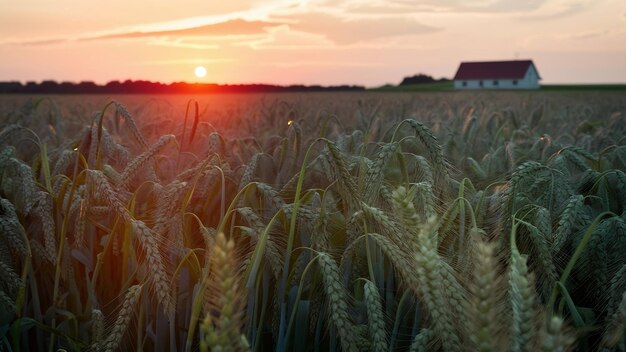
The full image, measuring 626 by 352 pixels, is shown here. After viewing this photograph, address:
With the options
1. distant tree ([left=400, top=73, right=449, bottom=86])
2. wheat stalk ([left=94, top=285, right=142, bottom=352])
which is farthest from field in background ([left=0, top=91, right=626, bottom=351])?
distant tree ([left=400, top=73, right=449, bottom=86])

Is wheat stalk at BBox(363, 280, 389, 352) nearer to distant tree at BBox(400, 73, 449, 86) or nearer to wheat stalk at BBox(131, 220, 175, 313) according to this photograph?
wheat stalk at BBox(131, 220, 175, 313)

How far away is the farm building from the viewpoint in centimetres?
7319

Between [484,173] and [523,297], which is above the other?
[523,297]

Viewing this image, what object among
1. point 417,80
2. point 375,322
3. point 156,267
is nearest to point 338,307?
point 375,322

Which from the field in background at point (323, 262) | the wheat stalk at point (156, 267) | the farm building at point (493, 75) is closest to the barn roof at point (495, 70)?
the farm building at point (493, 75)

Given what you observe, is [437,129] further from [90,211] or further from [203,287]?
[203,287]

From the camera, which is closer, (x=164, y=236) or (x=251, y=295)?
(x=251, y=295)

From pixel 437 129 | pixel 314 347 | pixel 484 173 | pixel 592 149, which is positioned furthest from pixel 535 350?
pixel 437 129

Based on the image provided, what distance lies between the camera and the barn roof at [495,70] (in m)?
73.2

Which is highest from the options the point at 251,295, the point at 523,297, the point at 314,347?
the point at 523,297

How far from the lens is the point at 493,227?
2.19 meters

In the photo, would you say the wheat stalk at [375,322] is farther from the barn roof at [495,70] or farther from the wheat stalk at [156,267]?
the barn roof at [495,70]

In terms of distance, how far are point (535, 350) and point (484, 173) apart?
2310 mm

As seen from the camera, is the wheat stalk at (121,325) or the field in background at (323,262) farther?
the wheat stalk at (121,325)
